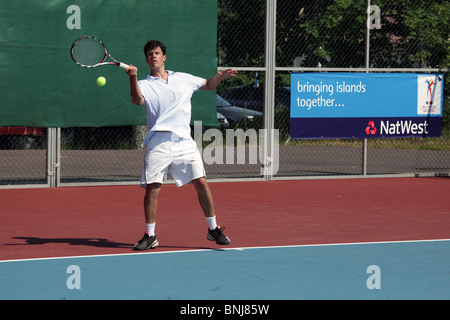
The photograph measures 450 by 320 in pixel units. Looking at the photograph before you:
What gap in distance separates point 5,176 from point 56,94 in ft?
7.67

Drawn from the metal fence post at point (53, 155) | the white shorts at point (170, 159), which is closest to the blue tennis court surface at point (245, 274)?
the white shorts at point (170, 159)

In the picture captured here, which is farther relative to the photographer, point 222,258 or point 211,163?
point 211,163

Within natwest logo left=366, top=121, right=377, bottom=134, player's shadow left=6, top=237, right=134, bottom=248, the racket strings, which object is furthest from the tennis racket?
natwest logo left=366, top=121, right=377, bottom=134

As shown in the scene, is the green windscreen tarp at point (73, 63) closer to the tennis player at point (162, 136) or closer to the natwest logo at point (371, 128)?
the natwest logo at point (371, 128)

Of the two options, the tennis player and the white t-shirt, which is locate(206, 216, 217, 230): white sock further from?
the white t-shirt

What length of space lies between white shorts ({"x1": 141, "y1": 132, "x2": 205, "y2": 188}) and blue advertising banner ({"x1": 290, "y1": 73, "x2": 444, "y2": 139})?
231 inches

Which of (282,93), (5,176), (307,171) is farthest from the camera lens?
(282,93)

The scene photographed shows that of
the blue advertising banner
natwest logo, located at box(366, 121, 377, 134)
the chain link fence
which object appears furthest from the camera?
the chain link fence

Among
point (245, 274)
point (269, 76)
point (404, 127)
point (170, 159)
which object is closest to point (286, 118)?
point (404, 127)

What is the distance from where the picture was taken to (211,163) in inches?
636

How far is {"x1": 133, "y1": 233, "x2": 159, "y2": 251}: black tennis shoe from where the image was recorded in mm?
7906

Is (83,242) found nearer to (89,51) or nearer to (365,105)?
(89,51)

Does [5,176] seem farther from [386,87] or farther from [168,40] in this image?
[386,87]

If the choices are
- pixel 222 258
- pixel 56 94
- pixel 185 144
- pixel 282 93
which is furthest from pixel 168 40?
pixel 282 93
